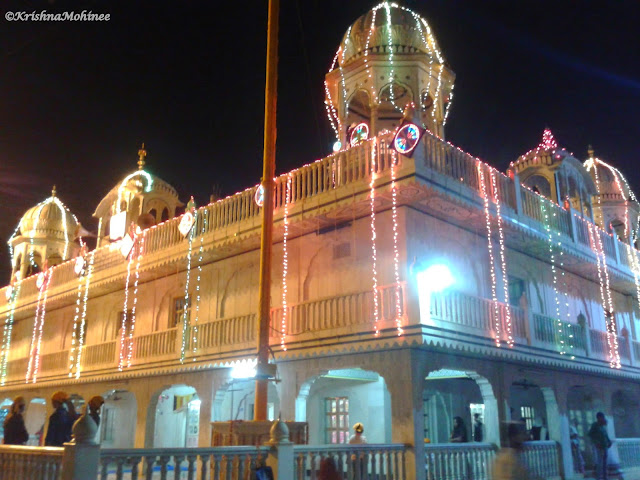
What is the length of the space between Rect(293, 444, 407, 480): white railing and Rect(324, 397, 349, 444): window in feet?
13.1

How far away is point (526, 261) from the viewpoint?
18.1 m

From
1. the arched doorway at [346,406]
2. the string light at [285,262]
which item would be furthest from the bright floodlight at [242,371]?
the string light at [285,262]

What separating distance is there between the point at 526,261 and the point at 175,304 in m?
11.2

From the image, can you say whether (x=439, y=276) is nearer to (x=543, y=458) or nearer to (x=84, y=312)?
(x=543, y=458)

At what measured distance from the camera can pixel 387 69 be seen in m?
17.6

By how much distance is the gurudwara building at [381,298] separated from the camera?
43.2 ft

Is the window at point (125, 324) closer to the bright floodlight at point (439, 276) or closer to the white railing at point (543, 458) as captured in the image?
the bright floodlight at point (439, 276)

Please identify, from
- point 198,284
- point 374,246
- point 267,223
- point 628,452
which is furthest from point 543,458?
point 198,284

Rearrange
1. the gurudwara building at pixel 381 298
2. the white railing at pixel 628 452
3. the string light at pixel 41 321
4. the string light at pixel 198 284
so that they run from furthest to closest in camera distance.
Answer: the string light at pixel 41 321
the white railing at pixel 628 452
the string light at pixel 198 284
the gurudwara building at pixel 381 298

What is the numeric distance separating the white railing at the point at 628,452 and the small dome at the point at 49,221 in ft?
92.9

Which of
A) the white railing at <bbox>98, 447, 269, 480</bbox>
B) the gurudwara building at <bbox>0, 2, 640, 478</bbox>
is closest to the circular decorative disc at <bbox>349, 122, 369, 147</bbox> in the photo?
the gurudwara building at <bbox>0, 2, 640, 478</bbox>

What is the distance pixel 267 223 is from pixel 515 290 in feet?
32.2

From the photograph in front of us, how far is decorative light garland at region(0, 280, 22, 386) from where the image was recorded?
2639cm

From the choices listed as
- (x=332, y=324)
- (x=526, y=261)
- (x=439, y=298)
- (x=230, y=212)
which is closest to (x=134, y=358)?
(x=230, y=212)
